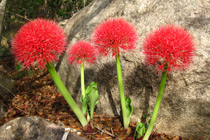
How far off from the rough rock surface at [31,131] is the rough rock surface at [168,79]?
3.59 ft

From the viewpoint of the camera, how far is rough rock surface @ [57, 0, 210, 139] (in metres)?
1.74

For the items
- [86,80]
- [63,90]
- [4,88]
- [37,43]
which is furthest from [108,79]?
[4,88]

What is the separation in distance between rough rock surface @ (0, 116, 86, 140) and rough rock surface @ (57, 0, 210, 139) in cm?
109

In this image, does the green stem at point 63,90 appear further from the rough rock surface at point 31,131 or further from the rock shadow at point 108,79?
the rock shadow at point 108,79

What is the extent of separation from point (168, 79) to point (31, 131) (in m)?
1.58

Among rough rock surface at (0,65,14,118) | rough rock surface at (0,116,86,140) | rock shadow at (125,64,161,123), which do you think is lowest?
rock shadow at (125,64,161,123)

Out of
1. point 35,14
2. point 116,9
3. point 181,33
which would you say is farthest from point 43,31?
point 35,14

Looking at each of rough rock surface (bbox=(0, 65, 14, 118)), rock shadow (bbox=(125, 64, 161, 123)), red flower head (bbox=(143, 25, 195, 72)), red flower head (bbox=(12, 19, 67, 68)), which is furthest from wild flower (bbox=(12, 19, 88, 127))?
rough rock surface (bbox=(0, 65, 14, 118))

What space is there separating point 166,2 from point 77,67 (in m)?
1.77

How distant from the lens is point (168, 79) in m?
1.90

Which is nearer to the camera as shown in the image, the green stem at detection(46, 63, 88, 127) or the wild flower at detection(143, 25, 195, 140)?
the wild flower at detection(143, 25, 195, 140)

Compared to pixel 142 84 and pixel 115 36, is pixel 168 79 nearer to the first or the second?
pixel 142 84

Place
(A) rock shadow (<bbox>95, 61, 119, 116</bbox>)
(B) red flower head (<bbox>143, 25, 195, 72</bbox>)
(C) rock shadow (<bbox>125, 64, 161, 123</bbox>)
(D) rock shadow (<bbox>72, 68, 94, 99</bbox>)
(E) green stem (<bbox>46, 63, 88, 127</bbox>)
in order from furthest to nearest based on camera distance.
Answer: (D) rock shadow (<bbox>72, 68, 94, 99</bbox>), (A) rock shadow (<bbox>95, 61, 119, 116</bbox>), (C) rock shadow (<bbox>125, 64, 161, 123</bbox>), (E) green stem (<bbox>46, 63, 88, 127</bbox>), (B) red flower head (<bbox>143, 25, 195, 72</bbox>)

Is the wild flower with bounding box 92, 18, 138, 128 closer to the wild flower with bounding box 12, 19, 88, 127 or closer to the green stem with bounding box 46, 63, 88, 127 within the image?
the wild flower with bounding box 12, 19, 88, 127
